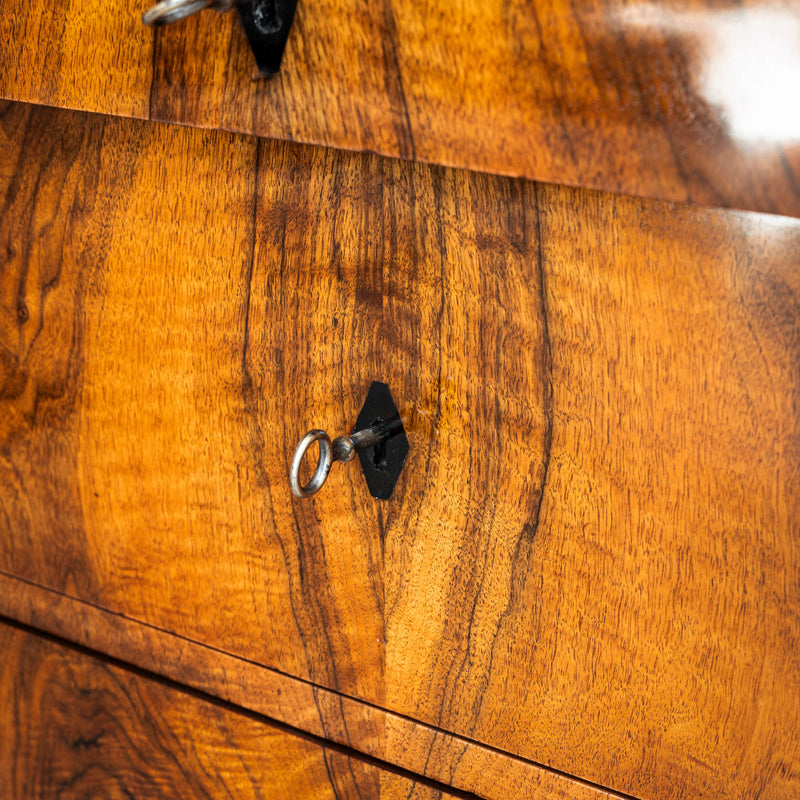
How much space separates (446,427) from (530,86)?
0.39ft

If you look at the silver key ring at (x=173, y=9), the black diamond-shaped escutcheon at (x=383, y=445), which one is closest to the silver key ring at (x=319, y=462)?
the black diamond-shaped escutcheon at (x=383, y=445)

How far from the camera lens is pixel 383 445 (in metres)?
0.28

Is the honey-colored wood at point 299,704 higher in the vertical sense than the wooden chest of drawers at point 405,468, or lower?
lower

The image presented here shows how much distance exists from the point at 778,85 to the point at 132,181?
0.23m

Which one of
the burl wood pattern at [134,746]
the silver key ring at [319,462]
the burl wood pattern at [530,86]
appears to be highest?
the burl wood pattern at [530,86]

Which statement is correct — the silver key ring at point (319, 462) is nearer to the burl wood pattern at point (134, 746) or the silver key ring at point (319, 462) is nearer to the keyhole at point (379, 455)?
the keyhole at point (379, 455)

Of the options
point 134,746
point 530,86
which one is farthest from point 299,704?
point 530,86

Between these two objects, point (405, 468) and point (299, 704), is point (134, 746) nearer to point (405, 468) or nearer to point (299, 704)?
point (299, 704)

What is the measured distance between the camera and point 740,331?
216mm

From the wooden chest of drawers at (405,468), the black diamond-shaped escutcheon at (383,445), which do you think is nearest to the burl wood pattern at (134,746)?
the wooden chest of drawers at (405,468)

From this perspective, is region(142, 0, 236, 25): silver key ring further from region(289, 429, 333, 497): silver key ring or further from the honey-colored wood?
the honey-colored wood

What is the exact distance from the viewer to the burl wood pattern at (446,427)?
227mm

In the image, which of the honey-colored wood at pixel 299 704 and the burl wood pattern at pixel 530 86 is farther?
the honey-colored wood at pixel 299 704

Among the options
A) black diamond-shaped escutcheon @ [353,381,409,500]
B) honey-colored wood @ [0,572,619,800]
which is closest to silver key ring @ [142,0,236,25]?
black diamond-shaped escutcheon @ [353,381,409,500]
